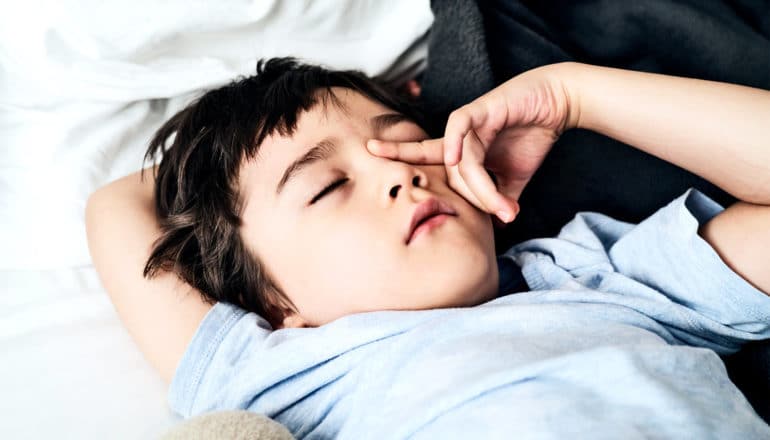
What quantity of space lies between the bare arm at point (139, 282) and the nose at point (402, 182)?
1.11 feet

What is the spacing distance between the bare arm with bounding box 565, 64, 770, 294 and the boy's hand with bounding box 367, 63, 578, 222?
4 cm

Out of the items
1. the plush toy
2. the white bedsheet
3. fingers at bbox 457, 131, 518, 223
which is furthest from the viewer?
the white bedsheet

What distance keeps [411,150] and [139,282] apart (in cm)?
43

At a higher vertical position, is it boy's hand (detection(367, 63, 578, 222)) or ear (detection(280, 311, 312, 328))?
boy's hand (detection(367, 63, 578, 222))

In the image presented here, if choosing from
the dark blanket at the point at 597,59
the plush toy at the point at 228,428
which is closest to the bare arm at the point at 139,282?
the plush toy at the point at 228,428

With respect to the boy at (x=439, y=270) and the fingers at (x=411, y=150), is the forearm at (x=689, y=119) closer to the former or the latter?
the boy at (x=439, y=270)

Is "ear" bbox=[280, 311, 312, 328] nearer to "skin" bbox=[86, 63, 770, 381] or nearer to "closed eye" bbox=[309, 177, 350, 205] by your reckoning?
"skin" bbox=[86, 63, 770, 381]

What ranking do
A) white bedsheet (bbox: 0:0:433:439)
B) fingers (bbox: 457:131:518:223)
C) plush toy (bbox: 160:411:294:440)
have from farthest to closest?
1. white bedsheet (bbox: 0:0:433:439)
2. fingers (bbox: 457:131:518:223)
3. plush toy (bbox: 160:411:294:440)

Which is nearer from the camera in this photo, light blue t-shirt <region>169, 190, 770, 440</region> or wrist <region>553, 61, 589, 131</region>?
light blue t-shirt <region>169, 190, 770, 440</region>

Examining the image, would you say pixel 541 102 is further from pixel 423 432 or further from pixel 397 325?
pixel 423 432

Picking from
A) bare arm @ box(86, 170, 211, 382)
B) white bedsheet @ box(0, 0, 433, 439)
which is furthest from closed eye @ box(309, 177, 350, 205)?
white bedsheet @ box(0, 0, 433, 439)

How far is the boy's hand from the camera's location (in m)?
0.77

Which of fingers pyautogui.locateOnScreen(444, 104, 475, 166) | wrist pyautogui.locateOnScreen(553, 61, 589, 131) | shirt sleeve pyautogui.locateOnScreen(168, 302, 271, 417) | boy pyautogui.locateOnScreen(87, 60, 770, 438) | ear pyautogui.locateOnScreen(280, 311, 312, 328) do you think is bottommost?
shirt sleeve pyautogui.locateOnScreen(168, 302, 271, 417)

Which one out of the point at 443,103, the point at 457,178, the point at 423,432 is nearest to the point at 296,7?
the point at 443,103
